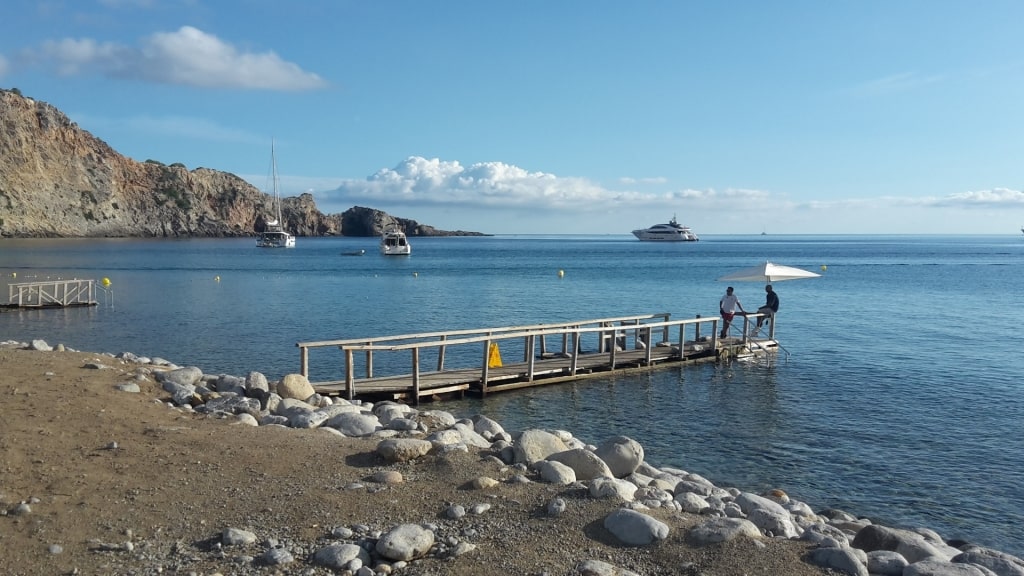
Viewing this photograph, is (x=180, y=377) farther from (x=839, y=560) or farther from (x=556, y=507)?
(x=839, y=560)

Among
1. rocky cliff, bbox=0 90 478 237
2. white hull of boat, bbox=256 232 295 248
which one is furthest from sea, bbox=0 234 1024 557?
rocky cliff, bbox=0 90 478 237

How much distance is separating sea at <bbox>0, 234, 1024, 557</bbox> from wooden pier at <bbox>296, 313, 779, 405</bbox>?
595 mm

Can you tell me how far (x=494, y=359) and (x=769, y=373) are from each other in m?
8.03

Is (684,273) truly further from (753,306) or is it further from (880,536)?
(880,536)

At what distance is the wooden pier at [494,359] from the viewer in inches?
689

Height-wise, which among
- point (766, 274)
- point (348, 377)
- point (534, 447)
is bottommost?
point (348, 377)

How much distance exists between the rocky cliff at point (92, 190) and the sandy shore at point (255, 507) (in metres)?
125

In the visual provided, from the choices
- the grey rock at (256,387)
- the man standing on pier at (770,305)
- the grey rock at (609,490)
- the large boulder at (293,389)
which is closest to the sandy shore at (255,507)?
the grey rock at (609,490)

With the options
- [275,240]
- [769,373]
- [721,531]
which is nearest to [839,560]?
[721,531]

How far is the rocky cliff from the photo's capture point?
383 ft

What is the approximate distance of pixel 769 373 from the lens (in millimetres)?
22281

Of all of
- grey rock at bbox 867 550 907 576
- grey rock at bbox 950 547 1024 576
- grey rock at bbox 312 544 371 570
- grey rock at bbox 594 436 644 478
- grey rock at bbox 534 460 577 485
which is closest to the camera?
grey rock at bbox 312 544 371 570

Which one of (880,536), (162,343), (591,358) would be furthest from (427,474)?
(162,343)

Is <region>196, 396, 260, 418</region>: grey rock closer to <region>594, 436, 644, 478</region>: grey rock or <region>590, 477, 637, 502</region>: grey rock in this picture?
<region>594, 436, 644, 478</region>: grey rock
